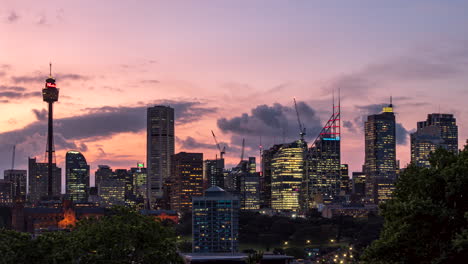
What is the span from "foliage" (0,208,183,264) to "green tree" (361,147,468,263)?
25909mm

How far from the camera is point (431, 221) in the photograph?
4800 centimetres

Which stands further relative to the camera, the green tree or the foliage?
the foliage

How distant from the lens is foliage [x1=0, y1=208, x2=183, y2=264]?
6638cm

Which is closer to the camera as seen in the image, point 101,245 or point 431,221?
point 431,221

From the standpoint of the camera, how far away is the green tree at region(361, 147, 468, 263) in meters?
47.1

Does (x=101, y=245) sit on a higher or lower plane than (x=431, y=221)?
lower

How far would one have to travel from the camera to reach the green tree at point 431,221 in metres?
47.1

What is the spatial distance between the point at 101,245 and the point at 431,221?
34520mm

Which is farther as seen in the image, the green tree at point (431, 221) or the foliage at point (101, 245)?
the foliage at point (101, 245)

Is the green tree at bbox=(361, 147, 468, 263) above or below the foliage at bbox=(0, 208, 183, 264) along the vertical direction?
above

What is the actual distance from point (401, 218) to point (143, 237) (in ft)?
98.2

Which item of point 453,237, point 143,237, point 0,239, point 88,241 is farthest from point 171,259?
point 453,237

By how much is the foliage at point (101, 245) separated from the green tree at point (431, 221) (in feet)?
85.0

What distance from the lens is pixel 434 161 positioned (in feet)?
175
